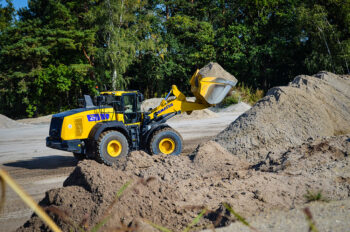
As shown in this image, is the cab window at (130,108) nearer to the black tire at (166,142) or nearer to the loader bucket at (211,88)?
the black tire at (166,142)

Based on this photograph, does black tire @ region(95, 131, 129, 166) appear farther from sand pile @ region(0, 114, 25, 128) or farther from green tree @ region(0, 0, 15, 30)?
green tree @ region(0, 0, 15, 30)

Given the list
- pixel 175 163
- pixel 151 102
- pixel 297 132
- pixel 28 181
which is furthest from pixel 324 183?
pixel 151 102

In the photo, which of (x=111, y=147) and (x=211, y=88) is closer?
(x=111, y=147)

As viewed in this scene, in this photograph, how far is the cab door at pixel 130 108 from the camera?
818cm

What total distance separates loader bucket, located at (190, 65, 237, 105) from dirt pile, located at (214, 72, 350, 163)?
3.02 feet

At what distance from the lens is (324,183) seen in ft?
13.3

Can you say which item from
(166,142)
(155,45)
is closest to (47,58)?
(155,45)

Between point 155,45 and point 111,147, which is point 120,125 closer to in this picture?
point 111,147

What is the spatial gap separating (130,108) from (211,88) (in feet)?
7.23

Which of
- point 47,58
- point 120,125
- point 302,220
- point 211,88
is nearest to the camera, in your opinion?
point 302,220

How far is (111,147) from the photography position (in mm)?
7613

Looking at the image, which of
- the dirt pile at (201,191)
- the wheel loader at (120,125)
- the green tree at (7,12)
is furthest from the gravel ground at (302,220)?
the green tree at (7,12)

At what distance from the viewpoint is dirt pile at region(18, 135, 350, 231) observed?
3584 mm

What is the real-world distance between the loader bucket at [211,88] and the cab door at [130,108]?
164 centimetres
